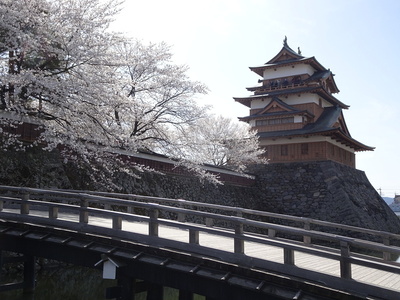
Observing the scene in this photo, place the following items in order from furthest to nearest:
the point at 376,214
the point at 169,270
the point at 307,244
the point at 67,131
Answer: the point at 376,214
the point at 67,131
the point at 307,244
the point at 169,270

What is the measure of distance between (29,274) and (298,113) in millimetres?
22822

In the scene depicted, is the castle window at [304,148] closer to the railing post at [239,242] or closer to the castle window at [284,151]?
the castle window at [284,151]

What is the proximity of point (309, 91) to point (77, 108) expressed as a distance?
2109cm

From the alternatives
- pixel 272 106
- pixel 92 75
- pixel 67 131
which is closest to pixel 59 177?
pixel 67 131

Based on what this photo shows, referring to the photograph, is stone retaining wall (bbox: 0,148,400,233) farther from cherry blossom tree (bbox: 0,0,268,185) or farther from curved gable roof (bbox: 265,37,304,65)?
curved gable roof (bbox: 265,37,304,65)

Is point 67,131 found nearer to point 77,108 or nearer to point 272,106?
point 77,108

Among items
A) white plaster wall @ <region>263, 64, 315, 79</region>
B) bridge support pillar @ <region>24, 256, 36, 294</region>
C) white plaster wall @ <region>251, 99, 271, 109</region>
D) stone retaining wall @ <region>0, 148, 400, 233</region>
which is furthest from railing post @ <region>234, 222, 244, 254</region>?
white plaster wall @ <region>263, 64, 315, 79</region>

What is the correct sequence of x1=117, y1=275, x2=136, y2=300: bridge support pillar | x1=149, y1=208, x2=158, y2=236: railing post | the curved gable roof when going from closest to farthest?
1. x1=117, y1=275, x2=136, y2=300: bridge support pillar
2. x1=149, y1=208, x2=158, y2=236: railing post
3. the curved gable roof

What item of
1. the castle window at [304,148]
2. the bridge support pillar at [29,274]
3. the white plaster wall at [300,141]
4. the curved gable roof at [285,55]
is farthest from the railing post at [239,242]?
the curved gable roof at [285,55]

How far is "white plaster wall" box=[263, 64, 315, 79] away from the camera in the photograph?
1213 inches

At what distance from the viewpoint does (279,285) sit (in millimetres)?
5238

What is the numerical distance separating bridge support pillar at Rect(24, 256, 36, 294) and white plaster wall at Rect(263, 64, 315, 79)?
26.8 meters

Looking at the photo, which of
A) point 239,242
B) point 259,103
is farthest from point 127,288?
point 259,103

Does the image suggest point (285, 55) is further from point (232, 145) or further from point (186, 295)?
point (186, 295)
